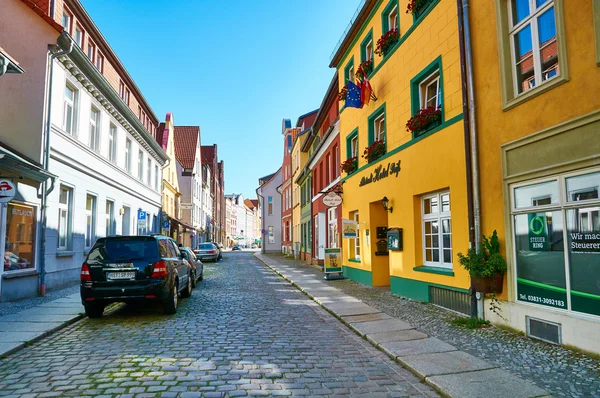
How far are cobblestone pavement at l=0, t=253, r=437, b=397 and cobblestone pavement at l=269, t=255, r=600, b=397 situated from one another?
4.10 ft

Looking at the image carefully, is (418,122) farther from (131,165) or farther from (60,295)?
(131,165)

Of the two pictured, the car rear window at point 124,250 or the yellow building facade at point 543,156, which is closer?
the yellow building facade at point 543,156

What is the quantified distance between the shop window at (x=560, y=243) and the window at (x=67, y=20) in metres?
15.0

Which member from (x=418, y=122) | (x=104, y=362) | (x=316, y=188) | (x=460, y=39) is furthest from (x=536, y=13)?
(x=316, y=188)

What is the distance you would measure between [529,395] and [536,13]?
18.6 feet

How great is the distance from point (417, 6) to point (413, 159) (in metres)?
3.65

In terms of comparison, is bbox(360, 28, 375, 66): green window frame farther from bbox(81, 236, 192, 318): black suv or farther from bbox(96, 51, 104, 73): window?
bbox(96, 51, 104, 73): window

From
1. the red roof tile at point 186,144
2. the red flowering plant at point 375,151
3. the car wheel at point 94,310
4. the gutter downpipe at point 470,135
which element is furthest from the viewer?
the red roof tile at point 186,144

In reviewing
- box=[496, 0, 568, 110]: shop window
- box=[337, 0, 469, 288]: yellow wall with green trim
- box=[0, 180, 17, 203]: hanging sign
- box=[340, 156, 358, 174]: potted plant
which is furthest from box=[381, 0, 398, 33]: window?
box=[0, 180, 17, 203]: hanging sign


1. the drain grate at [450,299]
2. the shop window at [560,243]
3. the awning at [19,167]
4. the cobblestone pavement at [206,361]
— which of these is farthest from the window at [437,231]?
the awning at [19,167]

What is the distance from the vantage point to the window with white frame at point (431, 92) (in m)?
10.3

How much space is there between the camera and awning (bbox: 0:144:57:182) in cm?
964

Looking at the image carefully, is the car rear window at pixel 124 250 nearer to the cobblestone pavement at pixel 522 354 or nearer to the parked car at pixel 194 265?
the parked car at pixel 194 265

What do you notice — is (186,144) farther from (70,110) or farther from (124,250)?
(124,250)
